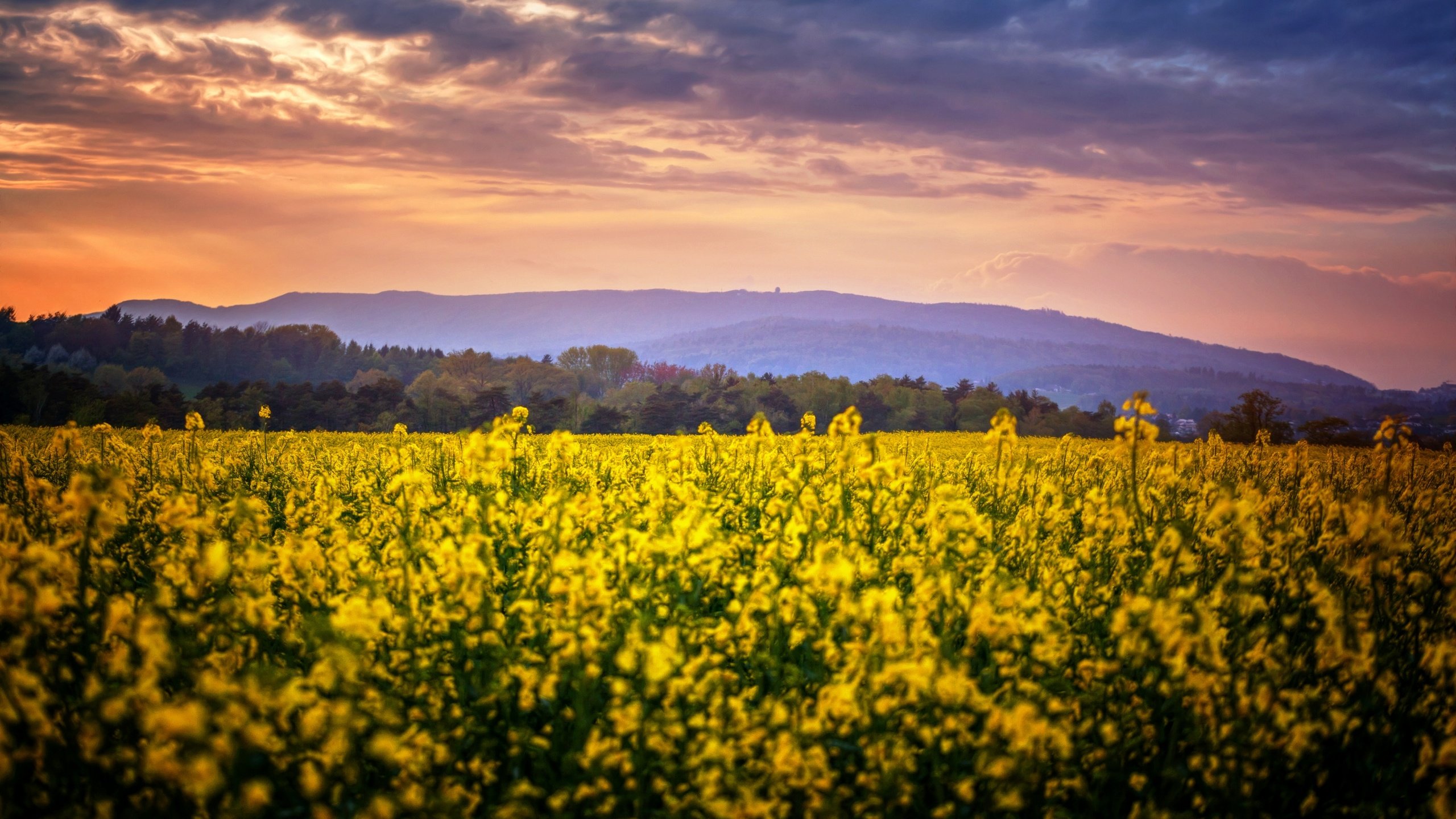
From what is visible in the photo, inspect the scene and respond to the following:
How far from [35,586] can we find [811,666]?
4.07 meters

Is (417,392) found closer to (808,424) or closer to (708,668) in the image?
(808,424)

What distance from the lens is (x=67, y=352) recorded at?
84250mm

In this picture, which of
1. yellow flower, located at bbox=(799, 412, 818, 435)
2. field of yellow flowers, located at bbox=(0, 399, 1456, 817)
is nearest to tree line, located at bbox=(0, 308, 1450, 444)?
yellow flower, located at bbox=(799, 412, 818, 435)

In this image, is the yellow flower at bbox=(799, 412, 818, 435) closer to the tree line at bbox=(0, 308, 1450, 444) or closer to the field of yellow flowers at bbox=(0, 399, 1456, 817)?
the field of yellow flowers at bbox=(0, 399, 1456, 817)

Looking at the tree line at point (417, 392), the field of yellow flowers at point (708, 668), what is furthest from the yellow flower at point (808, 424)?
the tree line at point (417, 392)

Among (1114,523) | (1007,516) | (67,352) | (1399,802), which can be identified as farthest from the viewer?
(67,352)

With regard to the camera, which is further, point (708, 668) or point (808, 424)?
point (808, 424)

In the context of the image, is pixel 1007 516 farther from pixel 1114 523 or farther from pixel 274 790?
pixel 274 790

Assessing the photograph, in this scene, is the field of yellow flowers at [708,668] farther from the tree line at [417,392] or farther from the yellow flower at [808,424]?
the tree line at [417,392]

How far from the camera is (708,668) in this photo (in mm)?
4297

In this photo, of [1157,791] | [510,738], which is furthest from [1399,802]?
[510,738]

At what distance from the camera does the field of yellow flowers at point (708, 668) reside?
318cm

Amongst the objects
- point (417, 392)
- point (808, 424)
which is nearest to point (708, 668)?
point (808, 424)

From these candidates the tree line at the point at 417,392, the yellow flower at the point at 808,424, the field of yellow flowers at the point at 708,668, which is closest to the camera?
the field of yellow flowers at the point at 708,668
